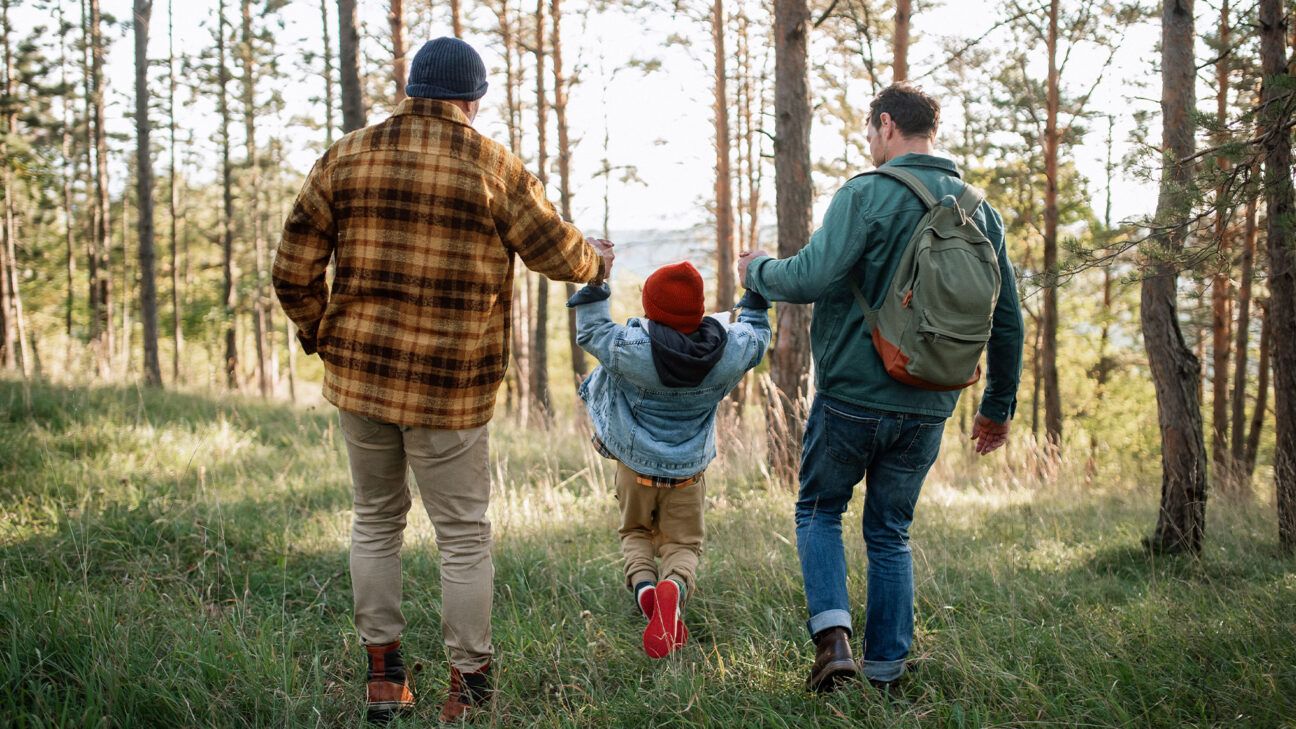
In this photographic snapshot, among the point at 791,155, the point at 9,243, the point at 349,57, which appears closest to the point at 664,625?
the point at 791,155

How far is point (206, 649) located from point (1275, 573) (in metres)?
4.74

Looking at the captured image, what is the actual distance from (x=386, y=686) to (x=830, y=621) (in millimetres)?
1508

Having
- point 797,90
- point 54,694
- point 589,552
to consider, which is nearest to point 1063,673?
point 589,552

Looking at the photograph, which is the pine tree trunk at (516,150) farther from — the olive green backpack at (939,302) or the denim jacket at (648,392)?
the olive green backpack at (939,302)

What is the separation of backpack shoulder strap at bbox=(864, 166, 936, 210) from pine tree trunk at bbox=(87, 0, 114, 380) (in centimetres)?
1032

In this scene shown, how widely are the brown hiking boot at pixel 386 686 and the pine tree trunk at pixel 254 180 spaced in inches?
587

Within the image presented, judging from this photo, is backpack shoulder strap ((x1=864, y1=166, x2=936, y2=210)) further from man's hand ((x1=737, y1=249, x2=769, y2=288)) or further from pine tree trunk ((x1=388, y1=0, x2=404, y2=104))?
pine tree trunk ((x1=388, y1=0, x2=404, y2=104))

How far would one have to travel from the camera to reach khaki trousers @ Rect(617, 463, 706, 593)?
3.51 meters

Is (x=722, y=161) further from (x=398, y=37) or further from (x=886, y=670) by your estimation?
(x=886, y=670)

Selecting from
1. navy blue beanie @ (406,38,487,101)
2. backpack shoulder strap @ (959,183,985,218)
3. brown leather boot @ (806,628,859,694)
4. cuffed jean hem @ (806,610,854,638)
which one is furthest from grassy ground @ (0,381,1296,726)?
navy blue beanie @ (406,38,487,101)

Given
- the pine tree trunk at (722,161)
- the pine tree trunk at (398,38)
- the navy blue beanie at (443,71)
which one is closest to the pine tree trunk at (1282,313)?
the navy blue beanie at (443,71)

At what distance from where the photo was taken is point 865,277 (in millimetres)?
2793

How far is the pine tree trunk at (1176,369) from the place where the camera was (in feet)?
15.6

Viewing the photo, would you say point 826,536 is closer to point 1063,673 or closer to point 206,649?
point 1063,673
